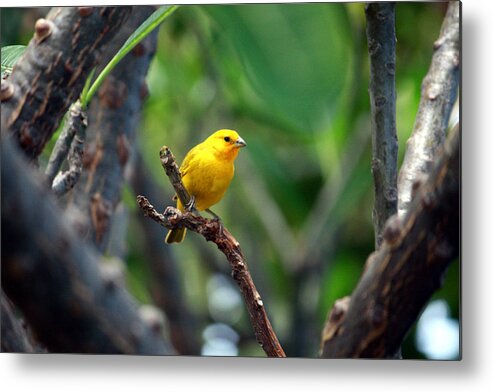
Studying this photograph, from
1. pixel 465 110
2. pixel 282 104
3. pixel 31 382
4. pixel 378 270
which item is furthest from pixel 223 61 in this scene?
pixel 31 382

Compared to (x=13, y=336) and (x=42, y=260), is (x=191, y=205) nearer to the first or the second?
(x=13, y=336)

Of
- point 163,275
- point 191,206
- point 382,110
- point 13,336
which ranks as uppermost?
point 382,110

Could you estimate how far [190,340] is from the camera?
2367 millimetres

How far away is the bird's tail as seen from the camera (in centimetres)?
236

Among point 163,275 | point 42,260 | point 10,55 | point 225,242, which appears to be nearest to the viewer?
point 42,260

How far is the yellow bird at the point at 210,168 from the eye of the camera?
2.22 meters

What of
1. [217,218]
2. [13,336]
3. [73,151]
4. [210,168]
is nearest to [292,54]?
[210,168]

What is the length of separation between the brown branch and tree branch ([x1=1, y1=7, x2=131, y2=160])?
314mm

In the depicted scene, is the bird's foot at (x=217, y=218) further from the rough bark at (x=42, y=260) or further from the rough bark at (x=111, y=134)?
the rough bark at (x=42, y=260)

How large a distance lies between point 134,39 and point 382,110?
0.71 metres

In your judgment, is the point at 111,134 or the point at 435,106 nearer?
the point at 435,106

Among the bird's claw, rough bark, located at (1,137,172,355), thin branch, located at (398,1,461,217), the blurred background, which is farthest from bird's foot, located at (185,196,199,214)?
rough bark, located at (1,137,172,355)

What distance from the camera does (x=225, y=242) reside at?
7.02 ft

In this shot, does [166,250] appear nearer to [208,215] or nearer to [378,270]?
[208,215]
